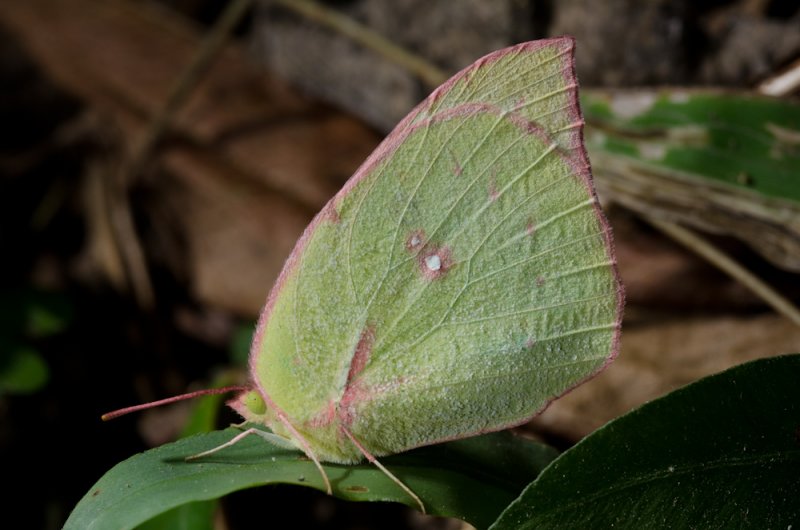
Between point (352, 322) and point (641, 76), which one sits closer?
point (352, 322)

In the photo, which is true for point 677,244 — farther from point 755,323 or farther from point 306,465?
point 306,465

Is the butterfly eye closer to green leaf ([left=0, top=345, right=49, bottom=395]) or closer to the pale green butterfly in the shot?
the pale green butterfly

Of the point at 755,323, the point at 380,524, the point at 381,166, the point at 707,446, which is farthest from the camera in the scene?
the point at 380,524

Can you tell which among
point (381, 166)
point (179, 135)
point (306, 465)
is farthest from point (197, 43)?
point (306, 465)

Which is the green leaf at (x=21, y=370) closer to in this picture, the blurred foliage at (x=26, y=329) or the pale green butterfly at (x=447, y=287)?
the blurred foliage at (x=26, y=329)

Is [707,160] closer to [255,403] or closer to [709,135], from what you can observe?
[709,135]

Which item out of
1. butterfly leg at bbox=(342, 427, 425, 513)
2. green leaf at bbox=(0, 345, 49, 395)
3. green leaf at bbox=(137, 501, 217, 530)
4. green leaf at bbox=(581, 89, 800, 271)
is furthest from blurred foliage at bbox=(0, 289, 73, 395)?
green leaf at bbox=(581, 89, 800, 271)
